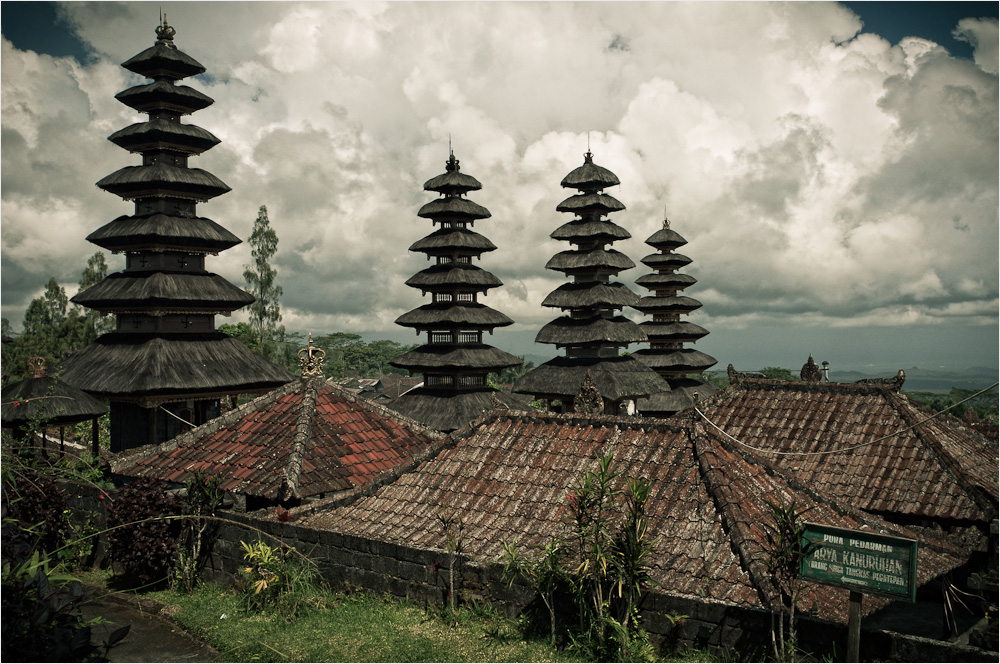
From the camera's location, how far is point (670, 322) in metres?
40.5

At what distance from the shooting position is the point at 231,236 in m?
28.5

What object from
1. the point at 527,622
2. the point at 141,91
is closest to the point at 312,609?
the point at 527,622

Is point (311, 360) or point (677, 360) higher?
point (677, 360)

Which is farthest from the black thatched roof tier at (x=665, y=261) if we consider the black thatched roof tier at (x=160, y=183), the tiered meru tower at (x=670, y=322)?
the black thatched roof tier at (x=160, y=183)

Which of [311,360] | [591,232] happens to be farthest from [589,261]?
[311,360]

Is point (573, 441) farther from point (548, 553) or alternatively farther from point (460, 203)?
point (460, 203)

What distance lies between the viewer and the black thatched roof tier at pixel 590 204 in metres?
34.1

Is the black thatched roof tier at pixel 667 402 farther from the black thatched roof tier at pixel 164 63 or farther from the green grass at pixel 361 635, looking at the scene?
the green grass at pixel 361 635

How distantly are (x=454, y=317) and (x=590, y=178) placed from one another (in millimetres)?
9072

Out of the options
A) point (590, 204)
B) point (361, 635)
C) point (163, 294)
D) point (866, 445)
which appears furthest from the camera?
point (590, 204)

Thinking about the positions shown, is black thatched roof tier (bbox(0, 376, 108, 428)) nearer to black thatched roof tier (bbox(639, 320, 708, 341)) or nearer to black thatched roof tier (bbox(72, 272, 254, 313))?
black thatched roof tier (bbox(72, 272, 254, 313))

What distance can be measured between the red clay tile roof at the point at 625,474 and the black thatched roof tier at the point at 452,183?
22535 millimetres

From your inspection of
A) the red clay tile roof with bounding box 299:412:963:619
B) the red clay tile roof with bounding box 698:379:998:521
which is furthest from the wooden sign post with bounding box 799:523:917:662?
the red clay tile roof with bounding box 698:379:998:521

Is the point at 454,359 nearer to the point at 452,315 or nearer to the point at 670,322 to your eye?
the point at 452,315
